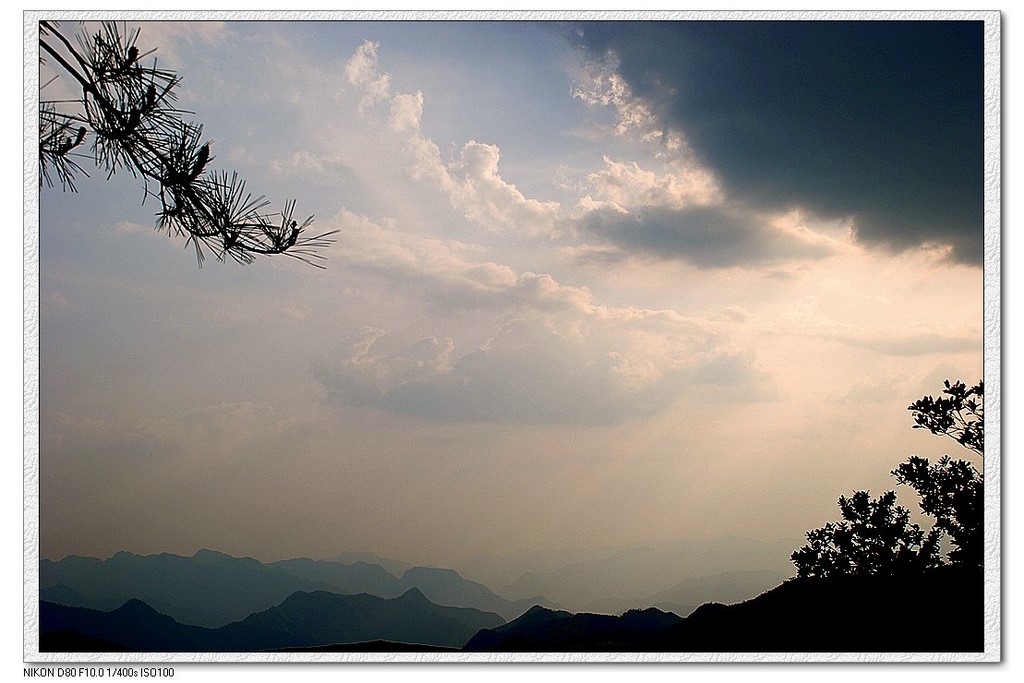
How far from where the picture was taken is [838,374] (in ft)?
9.53

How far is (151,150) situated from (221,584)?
4.41 feet

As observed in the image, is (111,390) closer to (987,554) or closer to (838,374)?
(838,374)

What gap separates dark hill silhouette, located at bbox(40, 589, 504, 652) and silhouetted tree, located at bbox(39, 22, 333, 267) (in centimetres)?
112

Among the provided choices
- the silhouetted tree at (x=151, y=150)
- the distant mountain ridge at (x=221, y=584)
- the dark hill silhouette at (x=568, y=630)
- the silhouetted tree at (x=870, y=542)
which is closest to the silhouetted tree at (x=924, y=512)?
the silhouetted tree at (x=870, y=542)

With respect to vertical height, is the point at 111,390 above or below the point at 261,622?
above

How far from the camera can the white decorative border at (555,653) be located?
2691mm

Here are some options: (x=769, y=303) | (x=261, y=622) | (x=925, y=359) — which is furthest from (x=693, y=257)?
(x=261, y=622)

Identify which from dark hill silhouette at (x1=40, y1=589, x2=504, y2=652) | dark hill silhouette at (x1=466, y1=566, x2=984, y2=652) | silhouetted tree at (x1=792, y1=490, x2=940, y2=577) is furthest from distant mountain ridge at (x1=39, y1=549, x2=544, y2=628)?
silhouetted tree at (x1=792, y1=490, x2=940, y2=577)

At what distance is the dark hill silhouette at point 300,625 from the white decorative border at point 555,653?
6cm

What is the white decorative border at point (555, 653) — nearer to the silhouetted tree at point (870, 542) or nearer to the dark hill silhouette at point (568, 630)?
the dark hill silhouette at point (568, 630)

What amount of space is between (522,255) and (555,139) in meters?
0.40

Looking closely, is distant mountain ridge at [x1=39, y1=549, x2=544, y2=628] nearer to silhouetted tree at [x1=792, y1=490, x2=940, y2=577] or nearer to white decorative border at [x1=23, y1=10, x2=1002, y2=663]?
white decorative border at [x1=23, y1=10, x2=1002, y2=663]

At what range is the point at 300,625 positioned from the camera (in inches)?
110

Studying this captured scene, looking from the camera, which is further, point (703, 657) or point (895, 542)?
point (895, 542)
